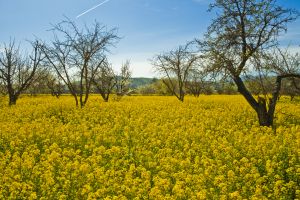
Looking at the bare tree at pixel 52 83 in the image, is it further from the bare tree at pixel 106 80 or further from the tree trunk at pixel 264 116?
the tree trunk at pixel 264 116

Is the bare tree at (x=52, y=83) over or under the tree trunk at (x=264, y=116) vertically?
over

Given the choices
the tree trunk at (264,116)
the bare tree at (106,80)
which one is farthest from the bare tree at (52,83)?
the tree trunk at (264,116)

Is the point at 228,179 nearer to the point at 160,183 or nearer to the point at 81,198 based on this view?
the point at 160,183

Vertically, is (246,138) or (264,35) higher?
(264,35)

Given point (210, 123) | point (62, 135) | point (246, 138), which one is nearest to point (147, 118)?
point (210, 123)

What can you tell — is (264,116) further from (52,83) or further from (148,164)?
(52,83)

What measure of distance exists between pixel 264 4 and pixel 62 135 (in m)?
11.9

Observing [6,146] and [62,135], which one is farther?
[62,135]

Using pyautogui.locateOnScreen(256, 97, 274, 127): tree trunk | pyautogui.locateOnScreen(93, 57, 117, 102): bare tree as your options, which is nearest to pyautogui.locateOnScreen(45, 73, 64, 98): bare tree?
pyautogui.locateOnScreen(93, 57, 117, 102): bare tree

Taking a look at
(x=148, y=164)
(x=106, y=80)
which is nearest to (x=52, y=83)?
(x=106, y=80)

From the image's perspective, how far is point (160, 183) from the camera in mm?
8859

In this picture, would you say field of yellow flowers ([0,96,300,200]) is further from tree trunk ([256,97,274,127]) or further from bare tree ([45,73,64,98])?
bare tree ([45,73,64,98])

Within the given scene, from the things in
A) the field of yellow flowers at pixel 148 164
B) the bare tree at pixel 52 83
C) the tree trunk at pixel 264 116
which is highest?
the bare tree at pixel 52 83

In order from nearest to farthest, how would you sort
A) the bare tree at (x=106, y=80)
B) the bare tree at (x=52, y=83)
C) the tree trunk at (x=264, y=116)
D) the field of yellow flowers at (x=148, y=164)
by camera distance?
the field of yellow flowers at (x=148, y=164), the tree trunk at (x=264, y=116), the bare tree at (x=106, y=80), the bare tree at (x=52, y=83)
